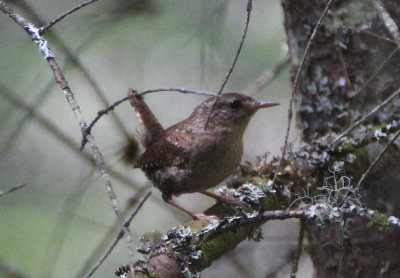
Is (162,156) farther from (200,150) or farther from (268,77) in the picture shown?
(268,77)

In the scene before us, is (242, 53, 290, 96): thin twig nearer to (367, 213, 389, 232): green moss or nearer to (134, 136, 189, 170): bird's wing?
(134, 136, 189, 170): bird's wing

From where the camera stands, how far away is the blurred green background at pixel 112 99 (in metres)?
3.94

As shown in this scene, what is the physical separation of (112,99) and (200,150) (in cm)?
224

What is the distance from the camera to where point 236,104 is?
3.40 meters

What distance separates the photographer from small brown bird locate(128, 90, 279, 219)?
10.1ft

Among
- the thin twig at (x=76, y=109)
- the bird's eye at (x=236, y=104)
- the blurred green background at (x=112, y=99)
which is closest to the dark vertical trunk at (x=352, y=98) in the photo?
the bird's eye at (x=236, y=104)

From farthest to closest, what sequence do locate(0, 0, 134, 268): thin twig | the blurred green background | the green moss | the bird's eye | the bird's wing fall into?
1. the blurred green background
2. the bird's eye
3. the bird's wing
4. the green moss
5. locate(0, 0, 134, 268): thin twig

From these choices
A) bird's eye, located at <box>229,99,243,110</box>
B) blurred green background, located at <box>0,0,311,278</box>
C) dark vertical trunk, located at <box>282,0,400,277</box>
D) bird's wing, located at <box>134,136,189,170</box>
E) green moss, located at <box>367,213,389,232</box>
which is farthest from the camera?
blurred green background, located at <box>0,0,311,278</box>

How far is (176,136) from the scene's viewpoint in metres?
3.33

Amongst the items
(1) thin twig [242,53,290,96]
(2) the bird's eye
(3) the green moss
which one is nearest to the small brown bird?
(2) the bird's eye

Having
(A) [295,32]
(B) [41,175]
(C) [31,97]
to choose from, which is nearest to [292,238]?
(A) [295,32]

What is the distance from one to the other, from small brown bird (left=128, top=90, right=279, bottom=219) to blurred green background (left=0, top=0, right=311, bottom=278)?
0.98ft

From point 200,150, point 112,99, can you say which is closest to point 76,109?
point 200,150

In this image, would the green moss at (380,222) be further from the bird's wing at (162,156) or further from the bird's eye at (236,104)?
the bird's eye at (236,104)
